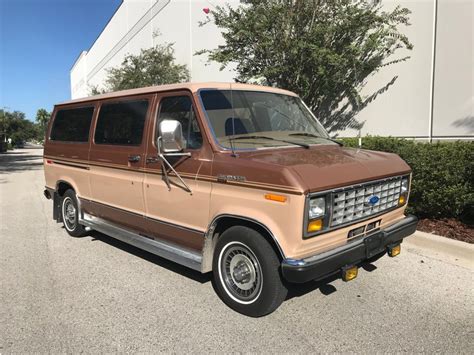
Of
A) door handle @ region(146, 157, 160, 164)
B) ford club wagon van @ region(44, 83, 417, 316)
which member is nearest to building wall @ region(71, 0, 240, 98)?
ford club wagon van @ region(44, 83, 417, 316)

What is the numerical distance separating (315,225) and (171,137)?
154 centimetres

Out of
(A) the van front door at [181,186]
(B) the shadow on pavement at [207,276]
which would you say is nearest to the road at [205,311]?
(B) the shadow on pavement at [207,276]

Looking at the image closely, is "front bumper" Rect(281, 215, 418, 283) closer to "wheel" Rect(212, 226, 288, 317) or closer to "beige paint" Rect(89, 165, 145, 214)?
"wheel" Rect(212, 226, 288, 317)

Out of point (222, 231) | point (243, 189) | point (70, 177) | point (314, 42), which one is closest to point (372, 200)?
point (243, 189)

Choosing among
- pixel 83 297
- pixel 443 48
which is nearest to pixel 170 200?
pixel 83 297

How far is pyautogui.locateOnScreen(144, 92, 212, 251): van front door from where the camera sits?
4.01m

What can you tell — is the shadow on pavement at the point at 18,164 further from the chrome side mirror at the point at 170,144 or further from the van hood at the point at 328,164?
the van hood at the point at 328,164

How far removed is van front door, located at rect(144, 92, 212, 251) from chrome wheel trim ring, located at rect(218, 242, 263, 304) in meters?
0.34

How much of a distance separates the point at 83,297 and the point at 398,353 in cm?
307

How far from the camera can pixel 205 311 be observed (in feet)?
12.7

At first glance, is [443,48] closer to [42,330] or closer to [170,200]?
[170,200]

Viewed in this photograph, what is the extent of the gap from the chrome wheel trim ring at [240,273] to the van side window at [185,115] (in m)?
1.10

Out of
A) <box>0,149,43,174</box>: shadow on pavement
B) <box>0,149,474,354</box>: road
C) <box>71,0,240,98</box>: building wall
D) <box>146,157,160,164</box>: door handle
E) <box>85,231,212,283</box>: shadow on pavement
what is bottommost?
<box>0,149,43,174</box>: shadow on pavement

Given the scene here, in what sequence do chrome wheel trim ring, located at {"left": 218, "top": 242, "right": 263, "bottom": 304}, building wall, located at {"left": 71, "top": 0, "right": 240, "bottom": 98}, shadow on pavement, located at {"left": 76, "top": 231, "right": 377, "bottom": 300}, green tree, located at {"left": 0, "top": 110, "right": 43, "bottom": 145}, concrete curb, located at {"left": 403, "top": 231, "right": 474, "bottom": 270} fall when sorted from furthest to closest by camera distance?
green tree, located at {"left": 0, "top": 110, "right": 43, "bottom": 145}, building wall, located at {"left": 71, "top": 0, "right": 240, "bottom": 98}, concrete curb, located at {"left": 403, "top": 231, "right": 474, "bottom": 270}, shadow on pavement, located at {"left": 76, "top": 231, "right": 377, "bottom": 300}, chrome wheel trim ring, located at {"left": 218, "top": 242, "right": 263, "bottom": 304}
